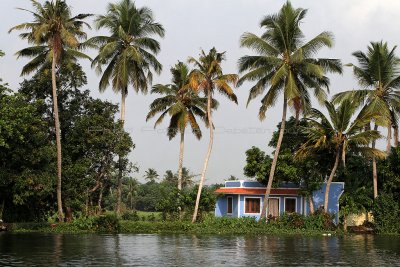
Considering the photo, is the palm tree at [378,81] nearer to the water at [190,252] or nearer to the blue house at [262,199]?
the blue house at [262,199]

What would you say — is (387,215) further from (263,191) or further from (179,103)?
(179,103)

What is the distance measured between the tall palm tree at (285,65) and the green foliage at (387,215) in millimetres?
7063

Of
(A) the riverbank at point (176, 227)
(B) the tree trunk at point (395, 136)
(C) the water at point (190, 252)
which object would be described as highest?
(B) the tree trunk at point (395, 136)

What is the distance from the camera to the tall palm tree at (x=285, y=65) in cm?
3603

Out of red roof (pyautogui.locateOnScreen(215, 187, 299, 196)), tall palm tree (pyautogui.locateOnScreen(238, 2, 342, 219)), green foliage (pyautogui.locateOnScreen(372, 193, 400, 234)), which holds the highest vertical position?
tall palm tree (pyautogui.locateOnScreen(238, 2, 342, 219))

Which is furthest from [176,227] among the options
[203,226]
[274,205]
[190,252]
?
[190,252]

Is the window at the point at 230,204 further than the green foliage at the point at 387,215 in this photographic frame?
Yes

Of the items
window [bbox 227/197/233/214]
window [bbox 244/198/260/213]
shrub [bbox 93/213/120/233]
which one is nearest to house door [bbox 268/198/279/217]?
window [bbox 244/198/260/213]

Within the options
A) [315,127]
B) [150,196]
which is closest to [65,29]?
[315,127]

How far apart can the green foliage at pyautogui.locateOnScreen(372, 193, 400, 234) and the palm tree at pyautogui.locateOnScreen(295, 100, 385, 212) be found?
11.2ft

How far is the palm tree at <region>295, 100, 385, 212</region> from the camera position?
34750 millimetres

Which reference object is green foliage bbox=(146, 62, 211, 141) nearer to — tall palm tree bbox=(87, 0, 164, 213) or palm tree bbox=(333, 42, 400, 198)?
tall palm tree bbox=(87, 0, 164, 213)

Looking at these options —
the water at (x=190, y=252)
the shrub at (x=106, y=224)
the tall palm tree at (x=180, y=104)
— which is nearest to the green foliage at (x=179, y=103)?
the tall palm tree at (x=180, y=104)

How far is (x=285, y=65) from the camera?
119 feet
